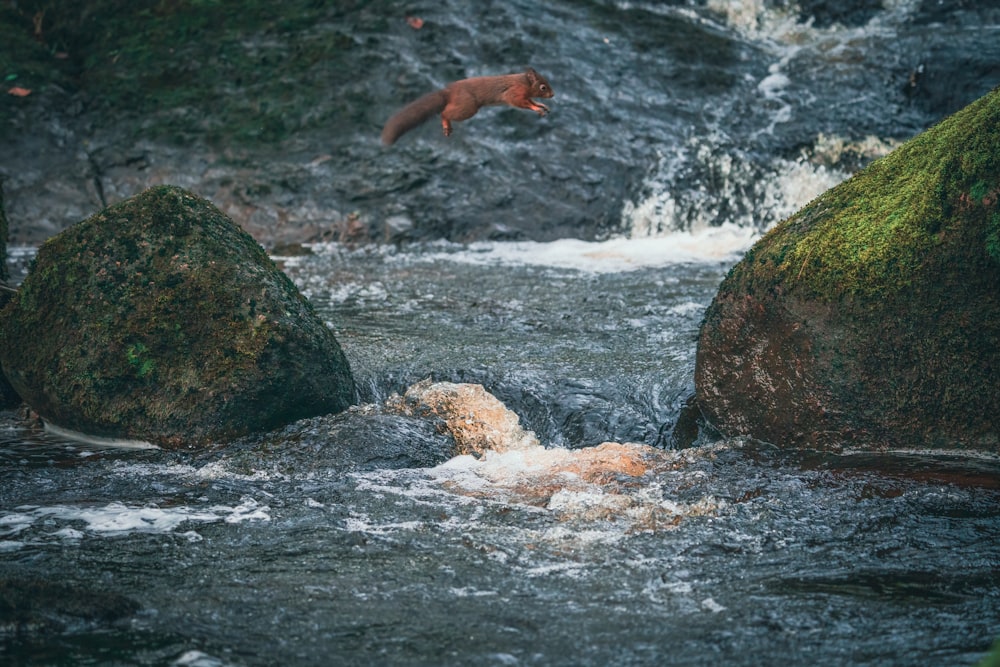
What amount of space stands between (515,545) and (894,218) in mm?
2495

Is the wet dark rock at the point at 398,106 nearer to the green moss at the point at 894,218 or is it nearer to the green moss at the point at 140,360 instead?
the green moss at the point at 140,360

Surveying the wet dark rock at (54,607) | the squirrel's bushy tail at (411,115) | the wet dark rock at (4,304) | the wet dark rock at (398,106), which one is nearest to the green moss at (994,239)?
the squirrel's bushy tail at (411,115)

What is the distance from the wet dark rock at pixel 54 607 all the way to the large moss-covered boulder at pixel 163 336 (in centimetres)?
188

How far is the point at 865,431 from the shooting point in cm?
539

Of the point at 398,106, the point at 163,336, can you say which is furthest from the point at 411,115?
the point at 398,106

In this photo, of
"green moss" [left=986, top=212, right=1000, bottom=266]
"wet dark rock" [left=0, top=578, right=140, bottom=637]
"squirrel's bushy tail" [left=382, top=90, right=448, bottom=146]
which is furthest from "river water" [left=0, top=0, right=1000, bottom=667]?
"squirrel's bushy tail" [left=382, top=90, right=448, bottom=146]

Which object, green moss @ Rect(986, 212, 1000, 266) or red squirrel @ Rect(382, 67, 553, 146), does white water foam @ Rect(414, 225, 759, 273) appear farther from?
green moss @ Rect(986, 212, 1000, 266)

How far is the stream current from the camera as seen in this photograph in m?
3.62

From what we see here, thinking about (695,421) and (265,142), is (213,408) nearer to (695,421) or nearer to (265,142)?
(695,421)

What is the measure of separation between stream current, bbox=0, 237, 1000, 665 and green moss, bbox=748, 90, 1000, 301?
86cm

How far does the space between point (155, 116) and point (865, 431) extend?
29.6ft

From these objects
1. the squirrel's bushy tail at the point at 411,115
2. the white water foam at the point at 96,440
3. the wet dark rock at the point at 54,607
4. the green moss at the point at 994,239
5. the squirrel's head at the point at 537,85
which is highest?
the squirrel's head at the point at 537,85

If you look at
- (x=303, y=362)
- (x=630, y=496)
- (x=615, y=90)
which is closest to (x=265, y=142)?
(x=615, y=90)

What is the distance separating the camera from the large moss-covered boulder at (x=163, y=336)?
582 cm
